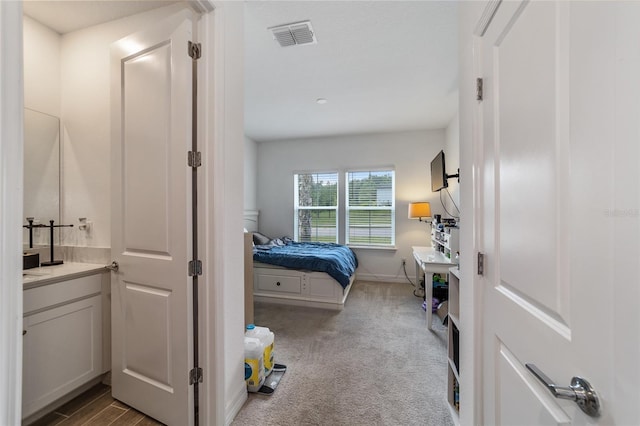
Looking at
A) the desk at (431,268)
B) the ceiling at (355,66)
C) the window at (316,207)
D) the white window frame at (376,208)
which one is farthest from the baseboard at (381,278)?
the ceiling at (355,66)

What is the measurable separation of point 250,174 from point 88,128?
3159 mm

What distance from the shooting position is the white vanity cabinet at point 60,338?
1419mm

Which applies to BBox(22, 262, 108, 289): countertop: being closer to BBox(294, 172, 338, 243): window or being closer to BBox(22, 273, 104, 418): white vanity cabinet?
BBox(22, 273, 104, 418): white vanity cabinet

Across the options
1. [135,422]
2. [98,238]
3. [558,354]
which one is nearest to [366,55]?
[558,354]

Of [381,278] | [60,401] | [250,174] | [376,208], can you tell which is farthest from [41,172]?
[381,278]

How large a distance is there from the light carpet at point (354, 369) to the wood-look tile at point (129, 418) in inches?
23.3

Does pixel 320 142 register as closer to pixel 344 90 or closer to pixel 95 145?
pixel 344 90

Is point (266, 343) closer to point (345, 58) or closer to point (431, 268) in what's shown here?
point (431, 268)

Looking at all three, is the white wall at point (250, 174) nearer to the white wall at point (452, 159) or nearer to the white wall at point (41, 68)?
the white wall at point (41, 68)

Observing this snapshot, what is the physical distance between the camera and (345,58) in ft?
7.87

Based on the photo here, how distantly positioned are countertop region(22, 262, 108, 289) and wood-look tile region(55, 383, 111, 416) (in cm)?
82

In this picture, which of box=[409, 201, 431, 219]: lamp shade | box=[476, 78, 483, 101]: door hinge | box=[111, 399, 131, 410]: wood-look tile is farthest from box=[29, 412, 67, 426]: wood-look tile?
box=[409, 201, 431, 219]: lamp shade

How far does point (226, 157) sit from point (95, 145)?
1.21 m

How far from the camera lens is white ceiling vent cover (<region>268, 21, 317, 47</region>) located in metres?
1.97
